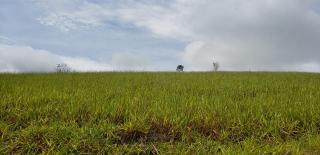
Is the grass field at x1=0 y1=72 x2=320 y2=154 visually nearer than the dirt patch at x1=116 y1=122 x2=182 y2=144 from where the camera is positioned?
Yes

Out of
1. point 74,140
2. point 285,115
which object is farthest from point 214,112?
point 74,140

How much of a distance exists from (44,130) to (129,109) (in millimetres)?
2224

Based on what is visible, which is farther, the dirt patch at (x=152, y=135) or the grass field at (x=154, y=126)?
the dirt patch at (x=152, y=135)

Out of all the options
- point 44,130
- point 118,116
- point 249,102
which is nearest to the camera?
point 44,130

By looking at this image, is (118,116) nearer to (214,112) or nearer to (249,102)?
(214,112)

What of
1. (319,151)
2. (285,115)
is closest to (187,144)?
(319,151)

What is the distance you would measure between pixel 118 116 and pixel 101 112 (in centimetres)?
43

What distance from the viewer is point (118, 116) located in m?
9.50

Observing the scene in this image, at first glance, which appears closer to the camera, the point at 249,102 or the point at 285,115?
the point at 285,115

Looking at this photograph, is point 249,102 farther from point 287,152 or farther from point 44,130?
point 44,130

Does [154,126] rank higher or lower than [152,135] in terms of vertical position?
higher

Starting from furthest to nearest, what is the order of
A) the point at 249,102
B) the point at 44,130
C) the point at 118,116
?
the point at 249,102, the point at 118,116, the point at 44,130

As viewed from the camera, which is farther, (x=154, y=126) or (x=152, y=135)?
(x=154, y=126)

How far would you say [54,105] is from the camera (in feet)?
34.7
